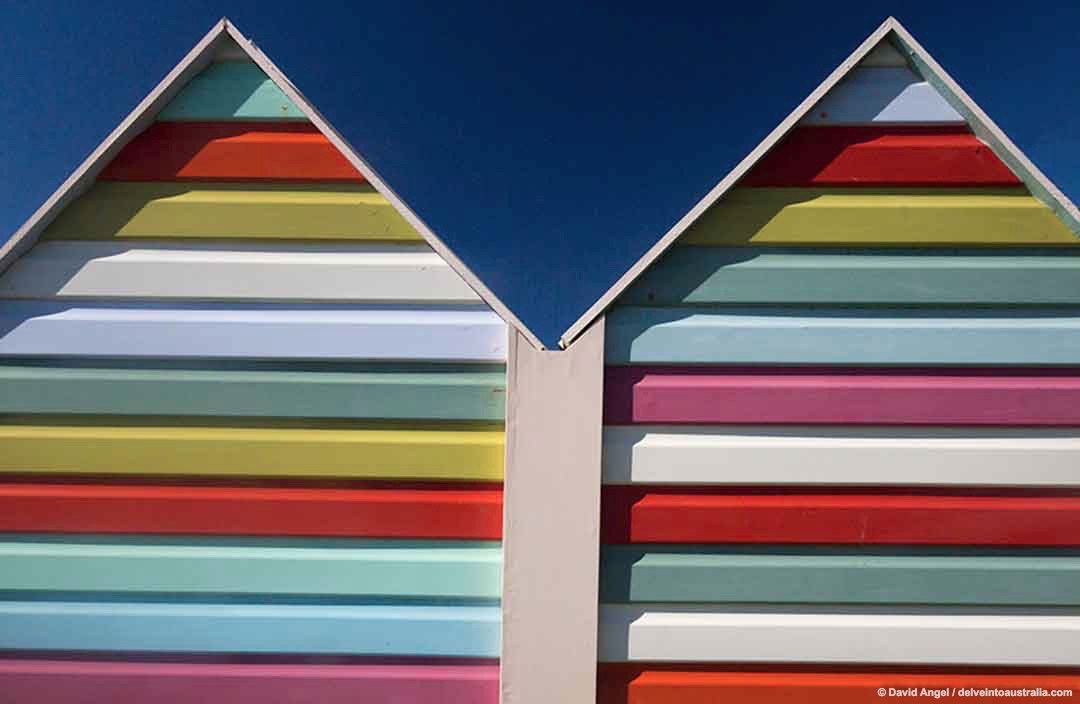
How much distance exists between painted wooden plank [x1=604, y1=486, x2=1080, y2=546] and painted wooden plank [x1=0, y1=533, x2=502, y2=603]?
0.36 metres

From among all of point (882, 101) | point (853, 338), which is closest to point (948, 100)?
point (882, 101)

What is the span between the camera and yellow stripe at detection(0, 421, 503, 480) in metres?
1.63

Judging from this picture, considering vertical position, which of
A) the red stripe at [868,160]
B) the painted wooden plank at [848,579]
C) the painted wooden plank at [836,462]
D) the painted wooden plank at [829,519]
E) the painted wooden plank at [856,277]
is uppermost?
the red stripe at [868,160]

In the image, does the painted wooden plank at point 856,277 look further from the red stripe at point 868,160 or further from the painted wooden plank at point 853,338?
the red stripe at point 868,160

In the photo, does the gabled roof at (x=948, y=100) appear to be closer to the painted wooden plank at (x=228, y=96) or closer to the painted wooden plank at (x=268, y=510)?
the painted wooden plank at (x=268, y=510)

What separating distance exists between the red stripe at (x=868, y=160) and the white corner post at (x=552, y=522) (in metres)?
0.59

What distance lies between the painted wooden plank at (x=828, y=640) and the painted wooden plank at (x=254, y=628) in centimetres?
33

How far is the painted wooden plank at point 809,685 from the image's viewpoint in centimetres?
163

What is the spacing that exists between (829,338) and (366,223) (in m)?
1.12

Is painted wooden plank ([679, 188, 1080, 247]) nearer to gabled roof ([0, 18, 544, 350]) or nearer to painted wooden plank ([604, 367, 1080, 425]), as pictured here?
painted wooden plank ([604, 367, 1080, 425])

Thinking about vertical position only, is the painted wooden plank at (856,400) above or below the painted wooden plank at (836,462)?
above

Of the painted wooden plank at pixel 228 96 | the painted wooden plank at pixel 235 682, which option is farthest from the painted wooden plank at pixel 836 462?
the painted wooden plank at pixel 228 96

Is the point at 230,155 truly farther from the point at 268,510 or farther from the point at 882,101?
the point at 882,101

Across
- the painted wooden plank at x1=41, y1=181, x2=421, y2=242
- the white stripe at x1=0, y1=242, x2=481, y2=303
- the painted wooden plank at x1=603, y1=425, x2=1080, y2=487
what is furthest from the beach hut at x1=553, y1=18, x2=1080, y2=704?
the painted wooden plank at x1=41, y1=181, x2=421, y2=242
